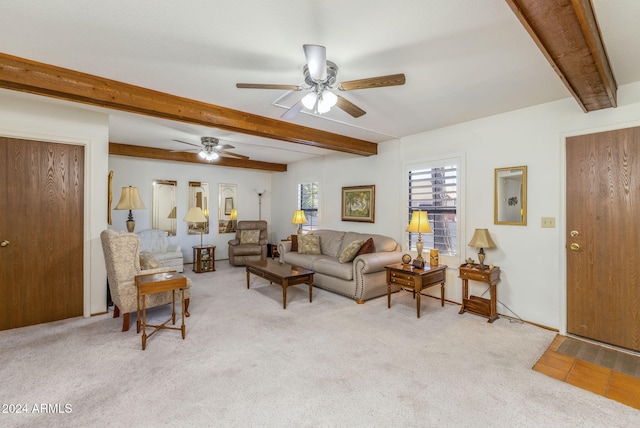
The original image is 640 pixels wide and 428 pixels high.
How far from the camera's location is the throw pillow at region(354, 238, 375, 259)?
4.42m

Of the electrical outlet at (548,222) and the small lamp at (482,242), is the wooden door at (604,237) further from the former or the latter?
the small lamp at (482,242)

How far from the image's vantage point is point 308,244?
17.7 ft

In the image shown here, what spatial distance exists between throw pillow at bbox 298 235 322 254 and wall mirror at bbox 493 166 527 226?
2950mm

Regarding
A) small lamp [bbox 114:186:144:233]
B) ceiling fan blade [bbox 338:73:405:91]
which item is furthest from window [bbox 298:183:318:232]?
ceiling fan blade [bbox 338:73:405:91]

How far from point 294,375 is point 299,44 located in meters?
2.51

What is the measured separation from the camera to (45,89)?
2.38 metres

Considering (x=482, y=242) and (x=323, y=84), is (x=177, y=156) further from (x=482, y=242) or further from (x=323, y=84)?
(x=482, y=242)

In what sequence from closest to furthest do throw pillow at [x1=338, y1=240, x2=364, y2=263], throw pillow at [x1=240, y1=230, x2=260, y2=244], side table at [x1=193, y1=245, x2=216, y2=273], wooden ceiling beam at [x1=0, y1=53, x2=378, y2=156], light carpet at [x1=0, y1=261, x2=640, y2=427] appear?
light carpet at [x1=0, y1=261, x2=640, y2=427], wooden ceiling beam at [x1=0, y1=53, x2=378, y2=156], throw pillow at [x1=338, y1=240, x2=364, y2=263], side table at [x1=193, y1=245, x2=216, y2=273], throw pillow at [x1=240, y1=230, x2=260, y2=244]

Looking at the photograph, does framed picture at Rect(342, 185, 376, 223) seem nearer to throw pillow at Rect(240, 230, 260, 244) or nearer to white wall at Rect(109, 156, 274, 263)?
throw pillow at Rect(240, 230, 260, 244)

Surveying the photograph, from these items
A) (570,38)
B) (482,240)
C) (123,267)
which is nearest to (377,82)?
(570,38)

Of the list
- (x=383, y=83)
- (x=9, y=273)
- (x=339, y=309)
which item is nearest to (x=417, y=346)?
(x=339, y=309)

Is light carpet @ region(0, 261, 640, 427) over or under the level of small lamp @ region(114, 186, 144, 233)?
under

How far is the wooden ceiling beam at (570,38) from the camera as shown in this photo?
1.35 meters

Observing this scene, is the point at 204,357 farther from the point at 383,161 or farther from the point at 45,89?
the point at 383,161
